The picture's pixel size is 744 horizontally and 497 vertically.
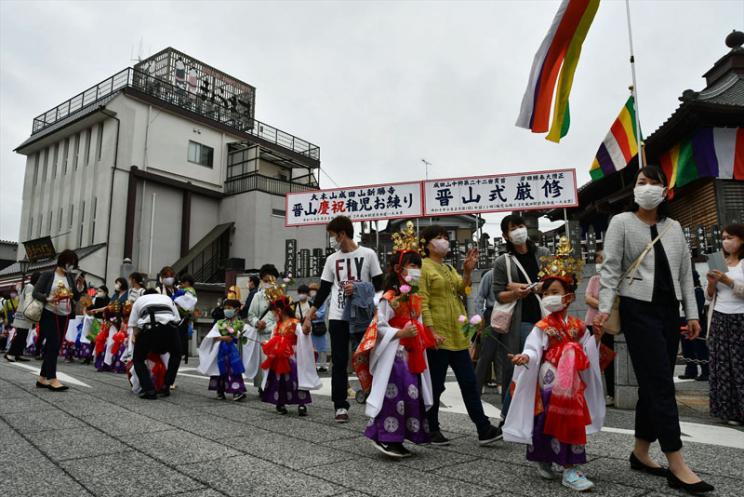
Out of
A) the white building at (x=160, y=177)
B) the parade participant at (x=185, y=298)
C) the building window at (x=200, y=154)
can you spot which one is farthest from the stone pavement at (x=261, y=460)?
the building window at (x=200, y=154)

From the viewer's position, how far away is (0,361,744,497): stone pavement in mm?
2885

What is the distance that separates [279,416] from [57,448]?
2270mm

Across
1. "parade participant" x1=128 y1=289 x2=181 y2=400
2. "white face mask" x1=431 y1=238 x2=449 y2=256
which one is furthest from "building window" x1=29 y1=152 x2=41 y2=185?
"white face mask" x1=431 y1=238 x2=449 y2=256

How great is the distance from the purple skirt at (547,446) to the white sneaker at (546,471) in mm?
55

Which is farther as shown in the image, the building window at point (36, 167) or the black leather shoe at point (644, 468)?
the building window at point (36, 167)

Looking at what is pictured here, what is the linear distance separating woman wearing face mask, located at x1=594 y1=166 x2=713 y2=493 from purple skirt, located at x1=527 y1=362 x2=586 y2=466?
1.48 ft

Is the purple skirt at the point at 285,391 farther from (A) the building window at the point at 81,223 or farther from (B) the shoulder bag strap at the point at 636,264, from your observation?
(A) the building window at the point at 81,223

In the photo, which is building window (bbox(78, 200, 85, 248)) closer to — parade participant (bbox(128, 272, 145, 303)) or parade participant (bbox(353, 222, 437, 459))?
parade participant (bbox(128, 272, 145, 303))

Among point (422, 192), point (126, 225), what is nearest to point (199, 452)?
point (422, 192)

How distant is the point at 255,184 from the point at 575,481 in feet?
80.8

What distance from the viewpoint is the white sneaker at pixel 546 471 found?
3111 mm

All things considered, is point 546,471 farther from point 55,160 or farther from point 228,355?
point 55,160

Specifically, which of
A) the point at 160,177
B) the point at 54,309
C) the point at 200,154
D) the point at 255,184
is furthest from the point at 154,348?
the point at 200,154

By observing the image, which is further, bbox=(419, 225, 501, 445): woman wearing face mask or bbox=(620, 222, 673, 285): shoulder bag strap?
bbox=(419, 225, 501, 445): woman wearing face mask
